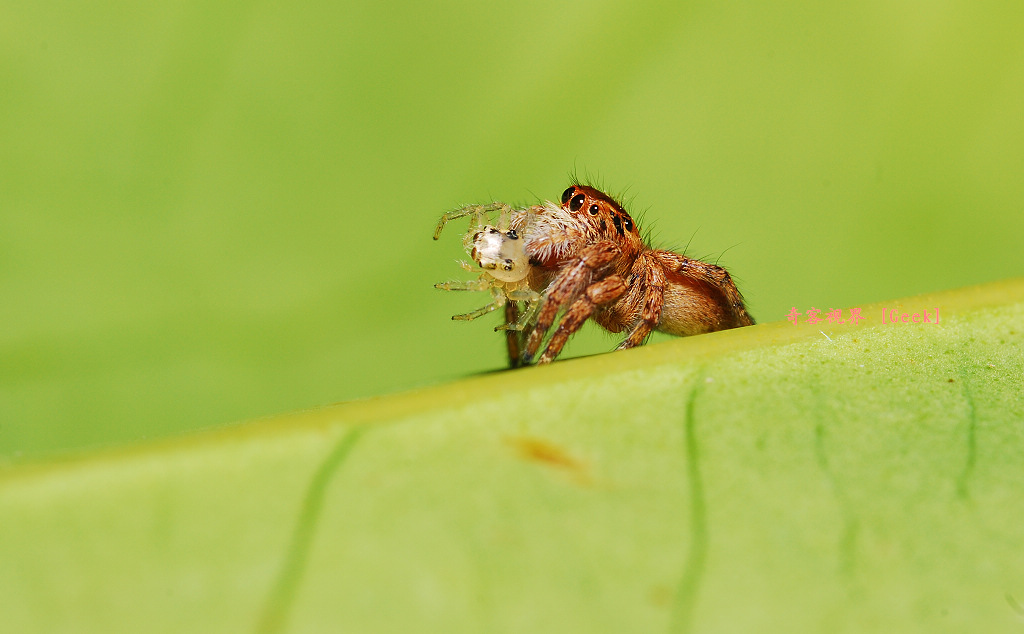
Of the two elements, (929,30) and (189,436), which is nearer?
(189,436)

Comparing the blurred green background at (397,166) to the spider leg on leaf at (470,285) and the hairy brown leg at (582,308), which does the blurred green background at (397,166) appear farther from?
the hairy brown leg at (582,308)

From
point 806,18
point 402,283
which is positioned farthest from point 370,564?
point 806,18

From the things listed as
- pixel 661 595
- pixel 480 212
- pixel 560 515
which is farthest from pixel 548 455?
pixel 480 212

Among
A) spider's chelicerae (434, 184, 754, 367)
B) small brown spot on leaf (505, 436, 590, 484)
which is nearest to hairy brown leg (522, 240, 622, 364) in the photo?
spider's chelicerae (434, 184, 754, 367)

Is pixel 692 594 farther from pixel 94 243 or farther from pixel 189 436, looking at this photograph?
pixel 94 243

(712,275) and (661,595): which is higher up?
(712,275)

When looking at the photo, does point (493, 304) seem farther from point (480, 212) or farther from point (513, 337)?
point (480, 212)

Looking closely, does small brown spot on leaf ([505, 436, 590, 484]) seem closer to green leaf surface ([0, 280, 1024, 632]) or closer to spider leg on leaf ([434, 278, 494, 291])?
green leaf surface ([0, 280, 1024, 632])
